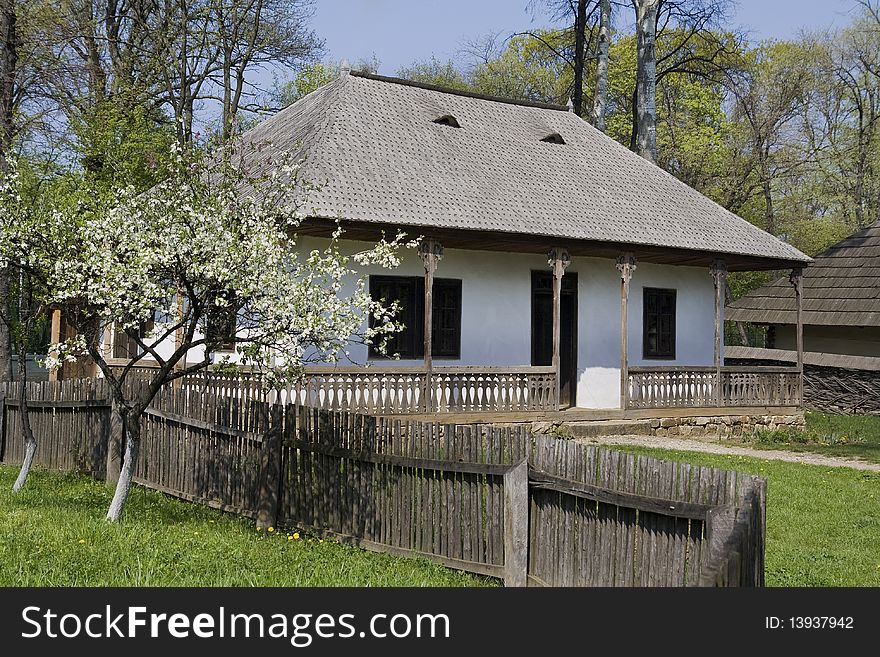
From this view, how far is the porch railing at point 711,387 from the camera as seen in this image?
1989cm

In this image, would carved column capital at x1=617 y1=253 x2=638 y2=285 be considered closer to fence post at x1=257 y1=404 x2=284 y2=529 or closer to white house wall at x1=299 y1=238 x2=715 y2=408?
white house wall at x1=299 y1=238 x2=715 y2=408

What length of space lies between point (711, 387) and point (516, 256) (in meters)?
4.75

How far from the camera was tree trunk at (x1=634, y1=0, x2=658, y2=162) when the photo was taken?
26.4m

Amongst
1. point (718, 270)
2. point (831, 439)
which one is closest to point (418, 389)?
point (718, 270)

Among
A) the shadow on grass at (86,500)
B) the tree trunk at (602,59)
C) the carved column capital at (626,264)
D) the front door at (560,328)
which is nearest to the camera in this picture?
the shadow on grass at (86,500)

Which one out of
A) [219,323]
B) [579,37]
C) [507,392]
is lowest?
[507,392]

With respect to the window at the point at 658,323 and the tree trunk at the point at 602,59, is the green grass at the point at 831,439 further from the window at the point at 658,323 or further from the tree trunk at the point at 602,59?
the tree trunk at the point at 602,59

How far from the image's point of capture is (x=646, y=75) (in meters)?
26.5

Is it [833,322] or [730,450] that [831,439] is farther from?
[833,322]

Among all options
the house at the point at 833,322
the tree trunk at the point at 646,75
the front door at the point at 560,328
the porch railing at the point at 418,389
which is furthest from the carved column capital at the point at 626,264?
the tree trunk at the point at 646,75

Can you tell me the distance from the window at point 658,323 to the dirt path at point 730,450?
8.57ft

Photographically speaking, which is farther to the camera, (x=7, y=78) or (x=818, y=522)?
(x=7, y=78)

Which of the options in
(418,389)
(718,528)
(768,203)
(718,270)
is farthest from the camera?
(768,203)
